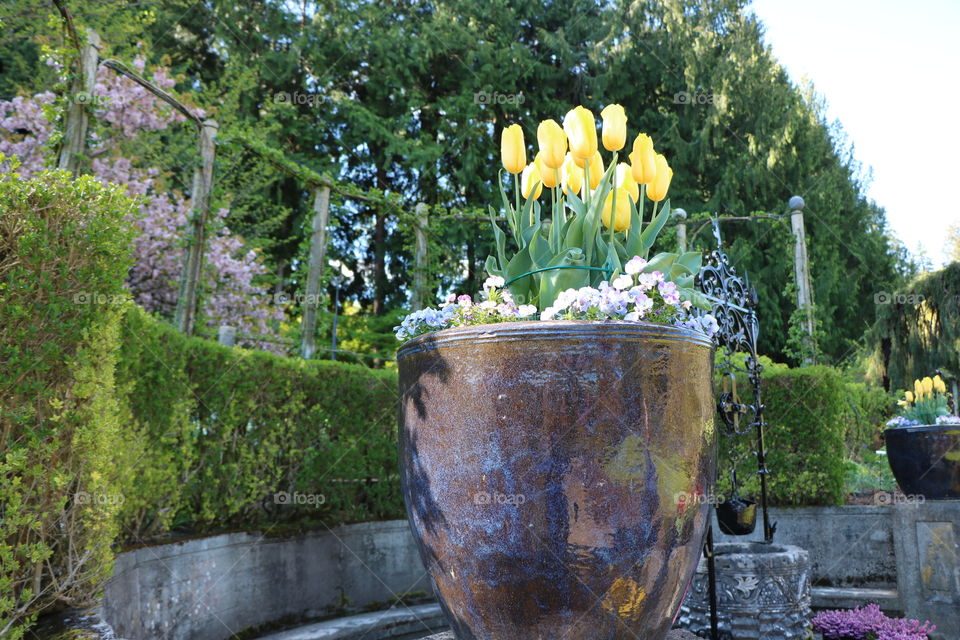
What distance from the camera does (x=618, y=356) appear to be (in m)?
1.99

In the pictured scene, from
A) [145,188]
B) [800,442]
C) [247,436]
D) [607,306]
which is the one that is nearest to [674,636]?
[607,306]

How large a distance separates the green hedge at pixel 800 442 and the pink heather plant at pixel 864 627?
5.77ft

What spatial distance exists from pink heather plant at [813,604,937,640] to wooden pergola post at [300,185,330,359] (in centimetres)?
605

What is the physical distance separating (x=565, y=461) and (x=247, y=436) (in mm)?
3358

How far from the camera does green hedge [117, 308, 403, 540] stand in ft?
12.6

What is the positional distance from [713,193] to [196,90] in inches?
515

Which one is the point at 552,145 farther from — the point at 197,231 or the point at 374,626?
the point at 197,231

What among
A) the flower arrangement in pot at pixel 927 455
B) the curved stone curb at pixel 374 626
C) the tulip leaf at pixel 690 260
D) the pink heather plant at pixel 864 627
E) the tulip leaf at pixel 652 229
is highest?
the tulip leaf at pixel 652 229

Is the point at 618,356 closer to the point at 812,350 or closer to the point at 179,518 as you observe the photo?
the point at 179,518

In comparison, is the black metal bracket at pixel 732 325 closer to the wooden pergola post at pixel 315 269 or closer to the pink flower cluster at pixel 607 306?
the pink flower cluster at pixel 607 306

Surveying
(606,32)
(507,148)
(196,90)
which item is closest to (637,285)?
(507,148)

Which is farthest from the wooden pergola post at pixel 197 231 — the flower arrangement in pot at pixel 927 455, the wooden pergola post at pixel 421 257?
the flower arrangement in pot at pixel 927 455

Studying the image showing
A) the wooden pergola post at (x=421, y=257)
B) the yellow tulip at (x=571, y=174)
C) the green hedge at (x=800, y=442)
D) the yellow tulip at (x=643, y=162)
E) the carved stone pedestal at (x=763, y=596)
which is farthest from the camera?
the wooden pergola post at (x=421, y=257)

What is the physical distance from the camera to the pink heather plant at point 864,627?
389 cm
